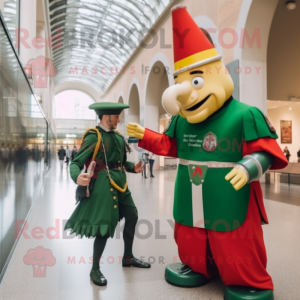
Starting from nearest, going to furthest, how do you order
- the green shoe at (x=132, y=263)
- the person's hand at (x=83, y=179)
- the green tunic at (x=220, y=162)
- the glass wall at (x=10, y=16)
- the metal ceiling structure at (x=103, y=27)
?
the green tunic at (x=220, y=162)
the person's hand at (x=83, y=179)
the green shoe at (x=132, y=263)
the glass wall at (x=10, y=16)
the metal ceiling structure at (x=103, y=27)

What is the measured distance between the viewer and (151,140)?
2.93 metres

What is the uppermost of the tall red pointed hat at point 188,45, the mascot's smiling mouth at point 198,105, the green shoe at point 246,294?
the tall red pointed hat at point 188,45

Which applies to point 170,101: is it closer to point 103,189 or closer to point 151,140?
point 151,140

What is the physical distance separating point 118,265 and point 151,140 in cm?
138

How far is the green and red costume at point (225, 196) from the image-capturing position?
7.86 ft

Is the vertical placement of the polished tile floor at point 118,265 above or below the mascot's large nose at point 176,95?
below

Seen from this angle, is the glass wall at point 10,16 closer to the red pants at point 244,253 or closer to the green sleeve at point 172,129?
the green sleeve at point 172,129

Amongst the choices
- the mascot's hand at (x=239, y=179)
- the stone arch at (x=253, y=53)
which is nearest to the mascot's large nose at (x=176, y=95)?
the mascot's hand at (x=239, y=179)

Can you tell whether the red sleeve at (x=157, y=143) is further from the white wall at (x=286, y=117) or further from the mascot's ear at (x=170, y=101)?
the white wall at (x=286, y=117)

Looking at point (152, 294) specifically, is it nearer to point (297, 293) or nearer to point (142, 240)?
point (297, 293)

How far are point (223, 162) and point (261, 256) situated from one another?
807 mm

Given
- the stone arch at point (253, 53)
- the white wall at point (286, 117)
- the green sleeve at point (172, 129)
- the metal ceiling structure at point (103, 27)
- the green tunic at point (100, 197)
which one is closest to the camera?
the green tunic at point (100, 197)

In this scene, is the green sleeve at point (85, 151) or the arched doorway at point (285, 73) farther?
the arched doorway at point (285, 73)

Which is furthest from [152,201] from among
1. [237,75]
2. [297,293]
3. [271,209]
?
[297,293]
